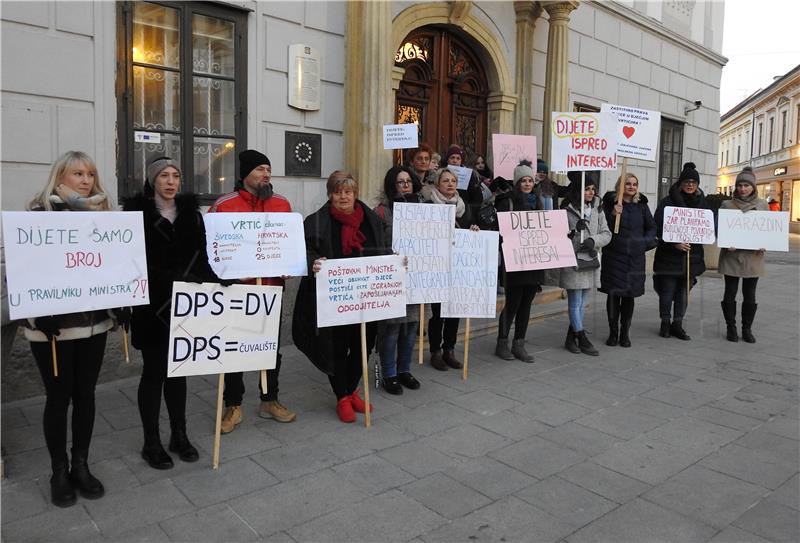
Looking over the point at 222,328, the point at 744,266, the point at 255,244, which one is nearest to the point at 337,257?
the point at 255,244

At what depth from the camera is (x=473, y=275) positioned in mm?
5816

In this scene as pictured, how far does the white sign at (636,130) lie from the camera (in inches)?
283

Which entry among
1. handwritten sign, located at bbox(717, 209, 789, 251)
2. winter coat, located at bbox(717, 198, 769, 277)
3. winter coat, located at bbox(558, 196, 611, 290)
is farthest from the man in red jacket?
winter coat, located at bbox(717, 198, 769, 277)

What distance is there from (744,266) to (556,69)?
417cm

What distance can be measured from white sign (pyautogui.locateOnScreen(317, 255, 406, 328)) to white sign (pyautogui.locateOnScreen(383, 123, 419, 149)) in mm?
2428

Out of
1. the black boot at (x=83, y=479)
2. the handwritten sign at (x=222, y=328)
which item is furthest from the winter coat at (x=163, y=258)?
the black boot at (x=83, y=479)

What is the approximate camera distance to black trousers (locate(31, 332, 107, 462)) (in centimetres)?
345

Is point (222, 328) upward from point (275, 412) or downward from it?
upward

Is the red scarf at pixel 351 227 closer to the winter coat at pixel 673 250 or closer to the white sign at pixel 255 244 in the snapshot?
the white sign at pixel 255 244

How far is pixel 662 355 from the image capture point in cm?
684

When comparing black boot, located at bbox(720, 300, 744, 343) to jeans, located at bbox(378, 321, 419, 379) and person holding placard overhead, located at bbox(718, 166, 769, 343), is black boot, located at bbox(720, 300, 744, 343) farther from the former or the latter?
jeans, located at bbox(378, 321, 419, 379)

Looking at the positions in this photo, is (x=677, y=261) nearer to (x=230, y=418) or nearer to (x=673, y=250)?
(x=673, y=250)

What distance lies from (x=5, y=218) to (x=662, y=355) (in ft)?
20.2

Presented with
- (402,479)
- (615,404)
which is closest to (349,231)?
(402,479)
